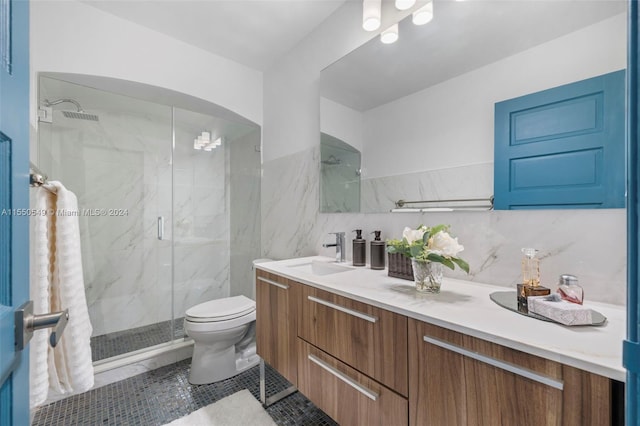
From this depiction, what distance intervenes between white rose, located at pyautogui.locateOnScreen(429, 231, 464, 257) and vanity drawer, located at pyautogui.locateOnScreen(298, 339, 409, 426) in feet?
1.67

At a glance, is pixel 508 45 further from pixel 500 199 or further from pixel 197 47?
pixel 197 47

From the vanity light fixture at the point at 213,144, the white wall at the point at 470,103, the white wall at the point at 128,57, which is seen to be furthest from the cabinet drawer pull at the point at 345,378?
the vanity light fixture at the point at 213,144

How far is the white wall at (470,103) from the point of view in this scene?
2.92 ft

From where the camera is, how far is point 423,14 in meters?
1.32

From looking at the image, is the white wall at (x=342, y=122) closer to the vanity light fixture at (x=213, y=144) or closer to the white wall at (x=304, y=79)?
the white wall at (x=304, y=79)

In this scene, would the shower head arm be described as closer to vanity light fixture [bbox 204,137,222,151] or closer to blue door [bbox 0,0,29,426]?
vanity light fixture [bbox 204,137,222,151]

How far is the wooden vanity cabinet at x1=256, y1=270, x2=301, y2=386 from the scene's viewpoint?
1322 millimetres

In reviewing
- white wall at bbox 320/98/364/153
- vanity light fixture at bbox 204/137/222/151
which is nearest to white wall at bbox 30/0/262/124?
vanity light fixture at bbox 204/137/222/151

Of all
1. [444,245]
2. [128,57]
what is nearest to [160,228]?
[128,57]

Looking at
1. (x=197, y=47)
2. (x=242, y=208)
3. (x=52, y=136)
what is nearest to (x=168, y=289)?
(x=242, y=208)

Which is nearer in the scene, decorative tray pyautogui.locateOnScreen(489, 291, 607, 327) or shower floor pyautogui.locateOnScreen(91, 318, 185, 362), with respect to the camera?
decorative tray pyautogui.locateOnScreen(489, 291, 607, 327)

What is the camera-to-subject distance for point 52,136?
199 centimetres

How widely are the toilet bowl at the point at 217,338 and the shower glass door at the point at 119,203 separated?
0.61 m

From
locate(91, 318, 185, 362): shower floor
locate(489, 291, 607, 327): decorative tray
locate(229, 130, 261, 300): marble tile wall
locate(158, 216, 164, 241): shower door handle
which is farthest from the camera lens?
locate(229, 130, 261, 300): marble tile wall
